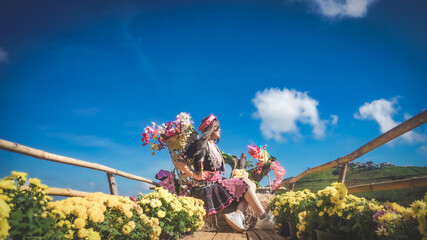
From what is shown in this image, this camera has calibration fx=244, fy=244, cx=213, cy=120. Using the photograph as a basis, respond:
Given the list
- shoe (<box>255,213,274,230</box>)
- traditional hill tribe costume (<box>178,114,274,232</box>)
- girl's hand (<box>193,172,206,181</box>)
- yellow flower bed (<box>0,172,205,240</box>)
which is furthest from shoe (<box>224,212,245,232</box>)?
yellow flower bed (<box>0,172,205,240</box>)

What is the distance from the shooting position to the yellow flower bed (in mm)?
957

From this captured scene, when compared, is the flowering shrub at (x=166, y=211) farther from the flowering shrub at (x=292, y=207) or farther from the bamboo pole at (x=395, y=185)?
the bamboo pole at (x=395, y=185)

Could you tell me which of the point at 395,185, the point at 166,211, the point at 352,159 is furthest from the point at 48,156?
the point at 352,159

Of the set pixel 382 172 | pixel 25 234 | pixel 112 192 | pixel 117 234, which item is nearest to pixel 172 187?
pixel 112 192

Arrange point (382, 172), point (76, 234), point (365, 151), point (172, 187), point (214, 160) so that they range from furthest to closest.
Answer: point (382, 172)
point (172, 187)
point (214, 160)
point (365, 151)
point (76, 234)

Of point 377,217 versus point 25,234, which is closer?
point 25,234

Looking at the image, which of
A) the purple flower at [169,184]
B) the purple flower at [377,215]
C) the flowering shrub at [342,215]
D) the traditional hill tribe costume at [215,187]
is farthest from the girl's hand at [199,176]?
the purple flower at [377,215]

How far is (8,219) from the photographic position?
0.91 meters

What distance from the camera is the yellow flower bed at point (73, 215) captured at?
0.96m

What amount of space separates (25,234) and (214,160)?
10.1ft

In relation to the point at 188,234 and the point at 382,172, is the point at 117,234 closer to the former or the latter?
the point at 188,234

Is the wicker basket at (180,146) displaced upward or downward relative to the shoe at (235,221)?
upward

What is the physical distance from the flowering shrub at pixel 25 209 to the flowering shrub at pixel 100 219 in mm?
132

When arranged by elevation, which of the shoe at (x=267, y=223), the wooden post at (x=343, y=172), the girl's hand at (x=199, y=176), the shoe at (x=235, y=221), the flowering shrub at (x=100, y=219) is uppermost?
the girl's hand at (x=199, y=176)
